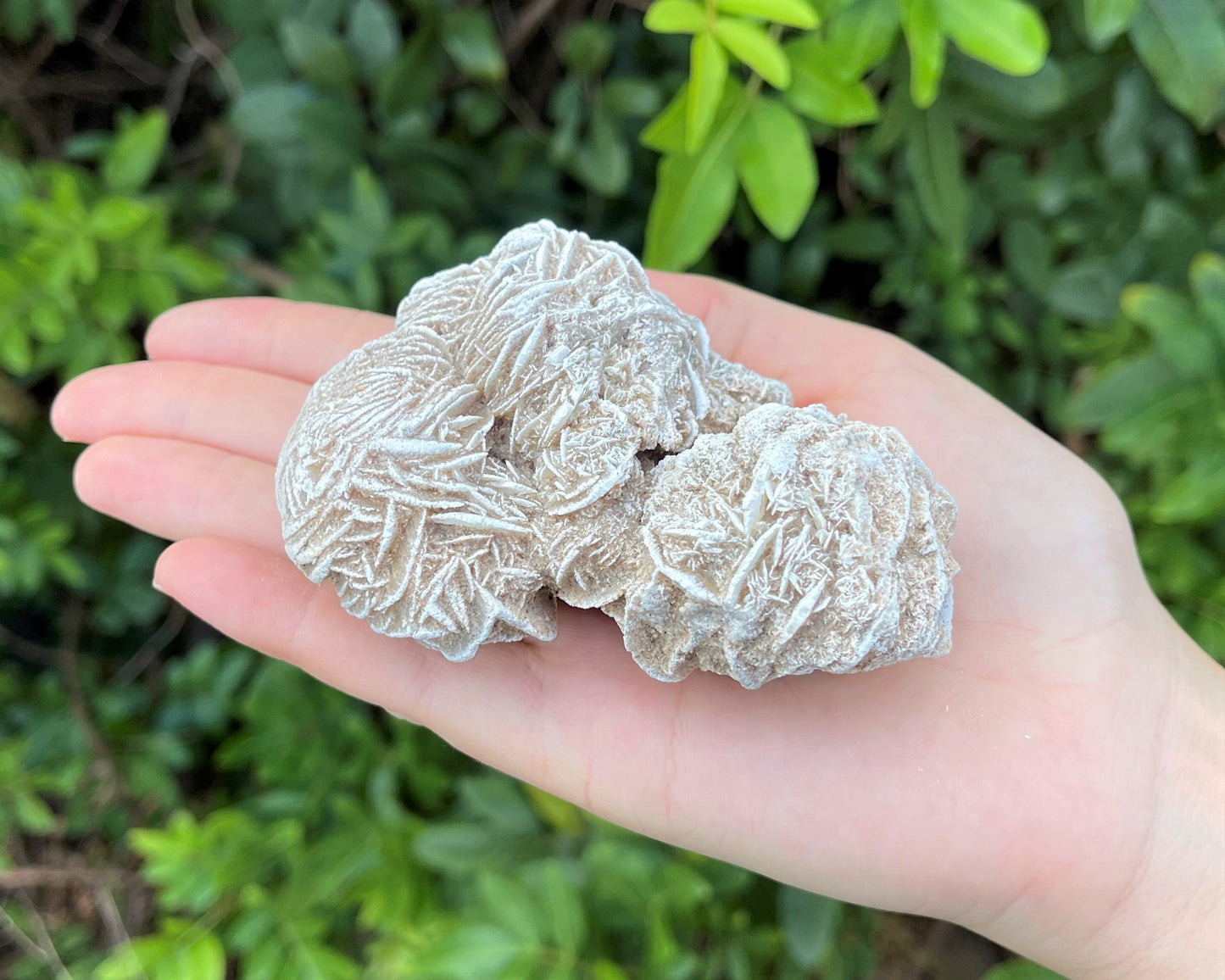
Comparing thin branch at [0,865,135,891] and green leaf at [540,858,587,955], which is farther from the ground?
green leaf at [540,858,587,955]

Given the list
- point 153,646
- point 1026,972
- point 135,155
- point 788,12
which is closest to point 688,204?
point 788,12

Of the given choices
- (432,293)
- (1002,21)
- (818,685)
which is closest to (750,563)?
(818,685)

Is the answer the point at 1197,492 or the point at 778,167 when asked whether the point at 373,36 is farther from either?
the point at 1197,492

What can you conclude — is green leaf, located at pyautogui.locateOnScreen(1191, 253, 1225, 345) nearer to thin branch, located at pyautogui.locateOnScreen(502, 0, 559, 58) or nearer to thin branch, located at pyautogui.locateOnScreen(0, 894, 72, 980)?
thin branch, located at pyautogui.locateOnScreen(502, 0, 559, 58)

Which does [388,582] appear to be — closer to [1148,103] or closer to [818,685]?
[818,685]

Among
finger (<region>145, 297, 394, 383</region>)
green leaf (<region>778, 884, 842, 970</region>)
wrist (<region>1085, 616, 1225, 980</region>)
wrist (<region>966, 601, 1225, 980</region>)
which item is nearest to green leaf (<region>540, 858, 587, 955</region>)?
green leaf (<region>778, 884, 842, 970</region>)

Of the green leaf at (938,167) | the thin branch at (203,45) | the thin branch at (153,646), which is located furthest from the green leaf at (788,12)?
the thin branch at (153,646)

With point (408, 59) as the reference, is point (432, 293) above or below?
below
